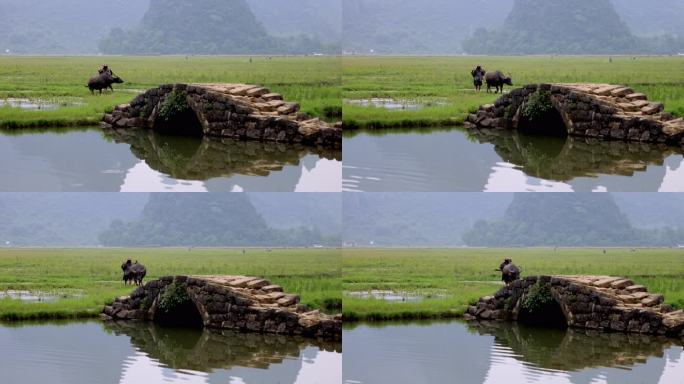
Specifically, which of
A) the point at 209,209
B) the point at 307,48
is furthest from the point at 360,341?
the point at 307,48

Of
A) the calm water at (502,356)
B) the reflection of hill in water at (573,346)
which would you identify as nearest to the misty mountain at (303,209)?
the calm water at (502,356)

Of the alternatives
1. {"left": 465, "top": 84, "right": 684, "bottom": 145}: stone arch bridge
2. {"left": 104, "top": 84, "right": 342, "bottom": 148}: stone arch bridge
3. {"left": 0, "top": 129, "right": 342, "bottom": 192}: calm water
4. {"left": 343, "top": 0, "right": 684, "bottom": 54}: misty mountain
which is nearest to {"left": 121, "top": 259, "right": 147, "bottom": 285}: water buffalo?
{"left": 0, "top": 129, "right": 342, "bottom": 192}: calm water

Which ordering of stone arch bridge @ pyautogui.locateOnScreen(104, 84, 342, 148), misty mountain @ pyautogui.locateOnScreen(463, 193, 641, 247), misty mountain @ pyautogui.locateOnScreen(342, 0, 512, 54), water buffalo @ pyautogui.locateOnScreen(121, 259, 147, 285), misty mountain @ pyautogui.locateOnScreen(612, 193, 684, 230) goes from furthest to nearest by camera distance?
water buffalo @ pyautogui.locateOnScreen(121, 259, 147, 285)
misty mountain @ pyautogui.locateOnScreen(342, 0, 512, 54)
stone arch bridge @ pyautogui.locateOnScreen(104, 84, 342, 148)
misty mountain @ pyautogui.locateOnScreen(463, 193, 641, 247)
misty mountain @ pyautogui.locateOnScreen(612, 193, 684, 230)

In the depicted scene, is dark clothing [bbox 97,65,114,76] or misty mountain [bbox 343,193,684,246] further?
dark clothing [bbox 97,65,114,76]

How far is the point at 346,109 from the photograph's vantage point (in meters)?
15.9

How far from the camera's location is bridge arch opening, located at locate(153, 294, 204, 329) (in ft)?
53.2

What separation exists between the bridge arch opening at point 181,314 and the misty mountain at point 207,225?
2.34 feet

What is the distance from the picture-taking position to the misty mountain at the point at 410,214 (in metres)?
15.7

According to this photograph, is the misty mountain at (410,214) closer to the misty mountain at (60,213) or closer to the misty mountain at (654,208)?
the misty mountain at (654,208)

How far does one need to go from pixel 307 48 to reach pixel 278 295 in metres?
2.71

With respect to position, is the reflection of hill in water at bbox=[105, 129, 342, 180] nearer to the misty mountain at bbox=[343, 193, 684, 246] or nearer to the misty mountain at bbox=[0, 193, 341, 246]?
the misty mountain at bbox=[0, 193, 341, 246]

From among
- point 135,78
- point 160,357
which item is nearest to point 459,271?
point 160,357

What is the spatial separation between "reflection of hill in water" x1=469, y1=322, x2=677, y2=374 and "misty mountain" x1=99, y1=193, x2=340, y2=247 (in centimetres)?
227

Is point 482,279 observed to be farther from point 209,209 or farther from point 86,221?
point 86,221
